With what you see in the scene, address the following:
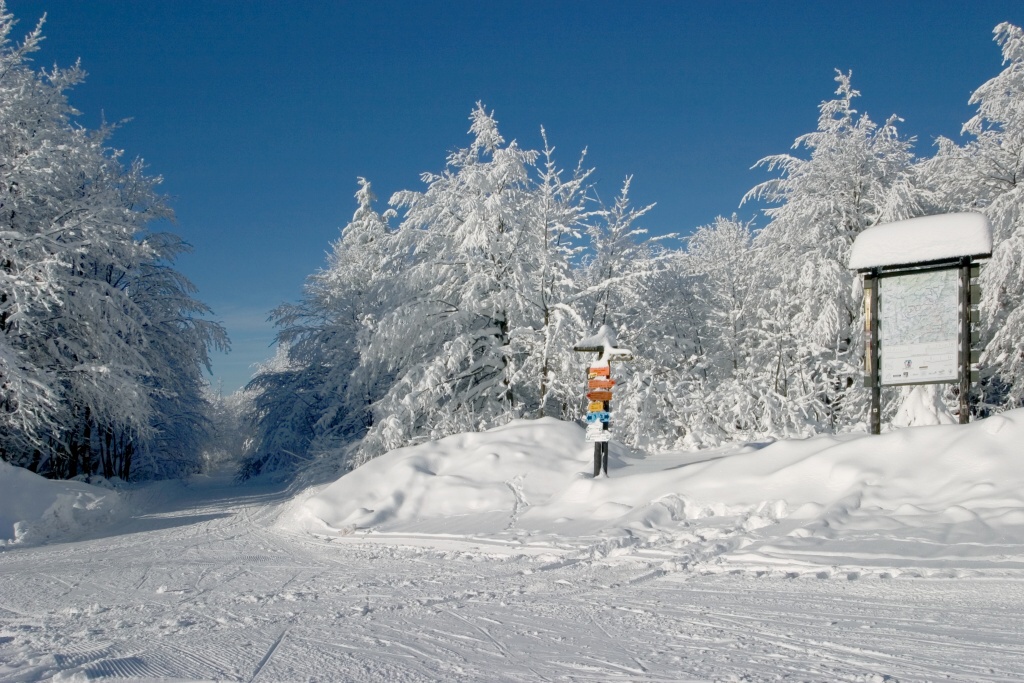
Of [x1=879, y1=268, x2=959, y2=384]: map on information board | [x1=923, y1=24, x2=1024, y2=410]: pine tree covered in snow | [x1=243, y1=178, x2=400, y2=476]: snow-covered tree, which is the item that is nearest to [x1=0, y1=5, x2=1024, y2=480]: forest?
[x1=923, y1=24, x2=1024, y2=410]: pine tree covered in snow

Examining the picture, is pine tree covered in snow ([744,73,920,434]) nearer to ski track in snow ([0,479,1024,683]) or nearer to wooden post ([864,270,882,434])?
wooden post ([864,270,882,434])

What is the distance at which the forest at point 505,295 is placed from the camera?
15445 mm

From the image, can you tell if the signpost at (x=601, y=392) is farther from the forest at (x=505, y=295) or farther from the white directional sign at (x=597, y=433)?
the forest at (x=505, y=295)

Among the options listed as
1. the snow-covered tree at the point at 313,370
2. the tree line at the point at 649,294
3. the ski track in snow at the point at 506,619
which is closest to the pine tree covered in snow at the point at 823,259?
the tree line at the point at 649,294

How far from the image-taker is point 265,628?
206 inches

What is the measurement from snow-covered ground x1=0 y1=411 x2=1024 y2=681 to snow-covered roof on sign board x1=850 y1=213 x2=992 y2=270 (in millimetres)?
2170

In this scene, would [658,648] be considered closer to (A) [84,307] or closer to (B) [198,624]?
(B) [198,624]

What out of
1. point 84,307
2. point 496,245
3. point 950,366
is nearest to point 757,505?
point 950,366

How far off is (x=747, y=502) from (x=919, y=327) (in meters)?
3.35

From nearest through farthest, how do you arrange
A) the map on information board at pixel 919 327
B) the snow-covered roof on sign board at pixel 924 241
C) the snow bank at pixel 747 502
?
the snow bank at pixel 747 502, the snow-covered roof on sign board at pixel 924 241, the map on information board at pixel 919 327

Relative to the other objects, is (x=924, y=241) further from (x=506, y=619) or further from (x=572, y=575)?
(x=506, y=619)

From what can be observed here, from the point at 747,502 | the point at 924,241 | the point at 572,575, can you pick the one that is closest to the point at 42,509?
the point at 572,575

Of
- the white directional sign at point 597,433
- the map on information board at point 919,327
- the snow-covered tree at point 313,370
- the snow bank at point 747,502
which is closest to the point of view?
the snow bank at point 747,502

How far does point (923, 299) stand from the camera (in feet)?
30.5
